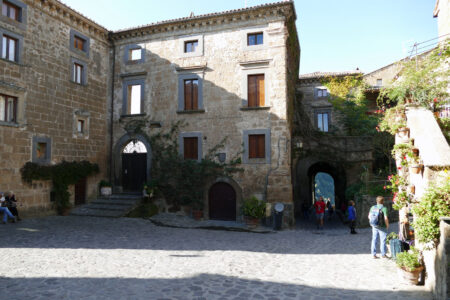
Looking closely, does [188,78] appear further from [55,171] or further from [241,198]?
[55,171]

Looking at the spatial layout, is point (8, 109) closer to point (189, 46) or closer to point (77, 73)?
point (77, 73)

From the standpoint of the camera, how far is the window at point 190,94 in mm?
15766

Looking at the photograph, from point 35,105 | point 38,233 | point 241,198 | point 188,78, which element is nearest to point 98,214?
point 38,233

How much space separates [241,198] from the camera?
47.9 ft

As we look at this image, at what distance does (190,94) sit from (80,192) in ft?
24.4

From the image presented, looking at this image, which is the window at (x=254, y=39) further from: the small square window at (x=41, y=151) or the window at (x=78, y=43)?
the small square window at (x=41, y=151)

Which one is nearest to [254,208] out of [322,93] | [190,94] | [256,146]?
[256,146]

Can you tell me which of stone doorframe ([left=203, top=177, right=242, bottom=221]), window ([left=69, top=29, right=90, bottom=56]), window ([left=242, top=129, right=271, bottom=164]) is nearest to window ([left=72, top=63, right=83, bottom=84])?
window ([left=69, top=29, right=90, bottom=56])

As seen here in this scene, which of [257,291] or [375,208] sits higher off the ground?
[375,208]

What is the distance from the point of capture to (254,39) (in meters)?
15.0

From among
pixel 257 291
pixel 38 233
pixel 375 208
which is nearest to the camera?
pixel 257 291

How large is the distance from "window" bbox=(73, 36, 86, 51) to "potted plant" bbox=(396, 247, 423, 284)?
16.2 m

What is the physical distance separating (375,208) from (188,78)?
11.1 m

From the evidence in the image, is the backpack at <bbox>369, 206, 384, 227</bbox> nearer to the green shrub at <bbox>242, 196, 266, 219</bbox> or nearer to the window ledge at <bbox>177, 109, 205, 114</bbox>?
the green shrub at <bbox>242, 196, 266, 219</bbox>
